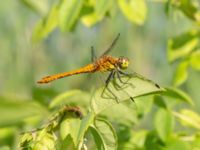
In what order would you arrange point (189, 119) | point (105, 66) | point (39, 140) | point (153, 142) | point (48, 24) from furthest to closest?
point (48, 24)
point (189, 119)
point (153, 142)
point (105, 66)
point (39, 140)

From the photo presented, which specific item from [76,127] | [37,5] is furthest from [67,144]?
[37,5]

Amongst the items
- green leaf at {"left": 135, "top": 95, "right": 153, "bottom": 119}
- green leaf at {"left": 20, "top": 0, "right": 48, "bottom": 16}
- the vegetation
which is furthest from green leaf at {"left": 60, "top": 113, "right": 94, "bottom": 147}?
green leaf at {"left": 20, "top": 0, "right": 48, "bottom": 16}

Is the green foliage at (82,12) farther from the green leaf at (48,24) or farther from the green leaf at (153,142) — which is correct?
the green leaf at (153,142)

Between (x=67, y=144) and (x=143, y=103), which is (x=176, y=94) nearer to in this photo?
(x=143, y=103)

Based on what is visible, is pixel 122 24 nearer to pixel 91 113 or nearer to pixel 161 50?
pixel 161 50

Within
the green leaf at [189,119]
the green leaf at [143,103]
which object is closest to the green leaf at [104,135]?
the green leaf at [143,103]

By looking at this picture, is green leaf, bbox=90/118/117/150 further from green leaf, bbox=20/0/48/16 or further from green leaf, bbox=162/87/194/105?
green leaf, bbox=20/0/48/16
